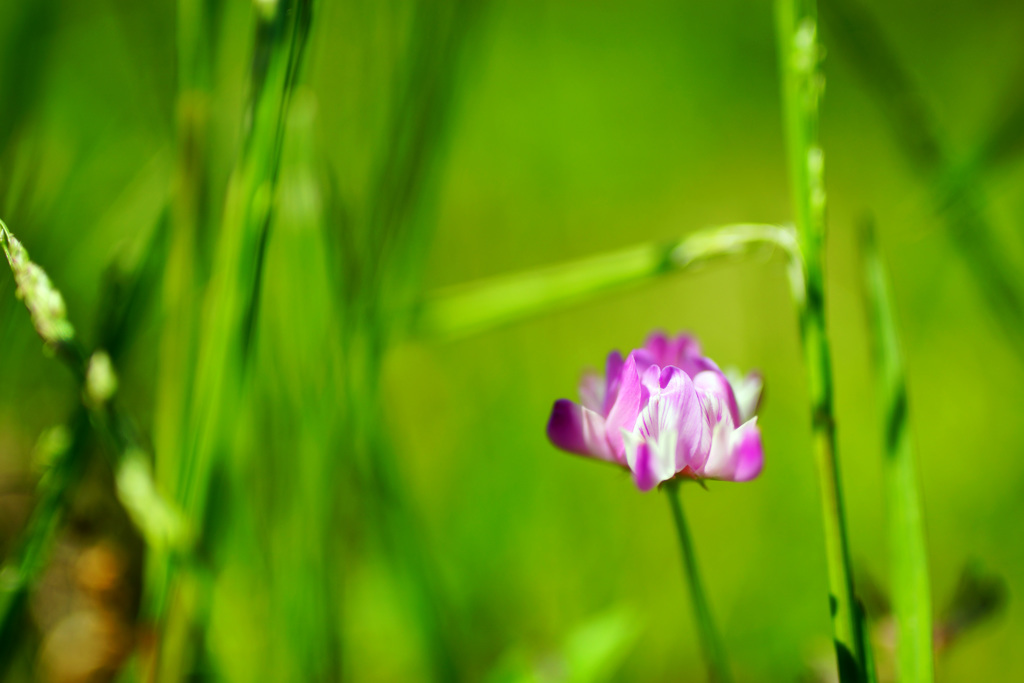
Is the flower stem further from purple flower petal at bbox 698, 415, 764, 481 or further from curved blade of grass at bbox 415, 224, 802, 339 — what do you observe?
curved blade of grass at bbox 415, 224, 802, 339

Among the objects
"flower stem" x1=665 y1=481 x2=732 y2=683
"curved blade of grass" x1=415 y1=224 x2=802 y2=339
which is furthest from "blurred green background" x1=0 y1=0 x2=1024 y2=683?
"flower stem" x1=665 y1=481 x2=732 y2=683

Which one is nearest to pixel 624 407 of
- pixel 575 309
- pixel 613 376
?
pixel 613 376

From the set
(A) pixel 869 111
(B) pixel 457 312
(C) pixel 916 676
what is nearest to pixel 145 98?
(B) pixel 457 312

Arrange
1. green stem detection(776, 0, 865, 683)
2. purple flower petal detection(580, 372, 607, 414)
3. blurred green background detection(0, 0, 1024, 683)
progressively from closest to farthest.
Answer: green stem detection(776, 0, 865, 683)
purple flower petal detection(580, 372, 607, 414)
blurred green background detection(0, 0, 1024, 683)

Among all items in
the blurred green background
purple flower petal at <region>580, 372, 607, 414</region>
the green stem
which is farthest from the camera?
the blurred green background

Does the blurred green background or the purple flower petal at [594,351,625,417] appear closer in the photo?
the purple flower petal at [594,351,625,417]

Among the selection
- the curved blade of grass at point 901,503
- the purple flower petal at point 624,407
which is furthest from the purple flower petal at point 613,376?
the curved blade of grass at point 901,503

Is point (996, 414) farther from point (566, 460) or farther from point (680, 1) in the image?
point (680, 1)
